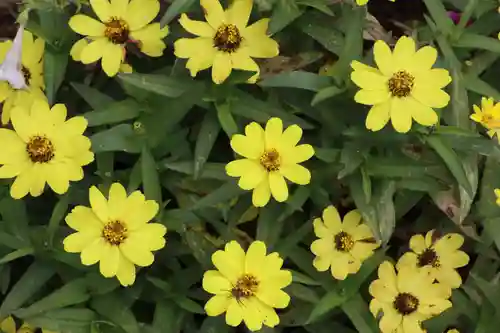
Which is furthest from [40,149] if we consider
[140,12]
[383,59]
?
[383,59]

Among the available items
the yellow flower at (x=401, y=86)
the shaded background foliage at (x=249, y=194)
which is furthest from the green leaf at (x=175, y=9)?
the yellow flower at (x=401, y=86)

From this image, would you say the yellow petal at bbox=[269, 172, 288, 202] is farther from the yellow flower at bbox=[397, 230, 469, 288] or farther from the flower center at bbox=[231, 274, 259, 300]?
the yellow flower at bbox=[397, 230, 469, 288]

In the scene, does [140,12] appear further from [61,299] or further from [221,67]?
[61,299]

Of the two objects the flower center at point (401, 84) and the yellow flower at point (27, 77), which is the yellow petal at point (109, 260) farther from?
the flower center at point (401, 84)

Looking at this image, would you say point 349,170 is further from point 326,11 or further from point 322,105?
point 326,11

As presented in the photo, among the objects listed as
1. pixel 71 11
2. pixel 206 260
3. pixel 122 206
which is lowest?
pixel 206 260

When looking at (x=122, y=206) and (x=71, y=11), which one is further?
(x=71, y=11)

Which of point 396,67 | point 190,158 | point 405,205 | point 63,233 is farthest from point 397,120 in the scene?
point 63,233
